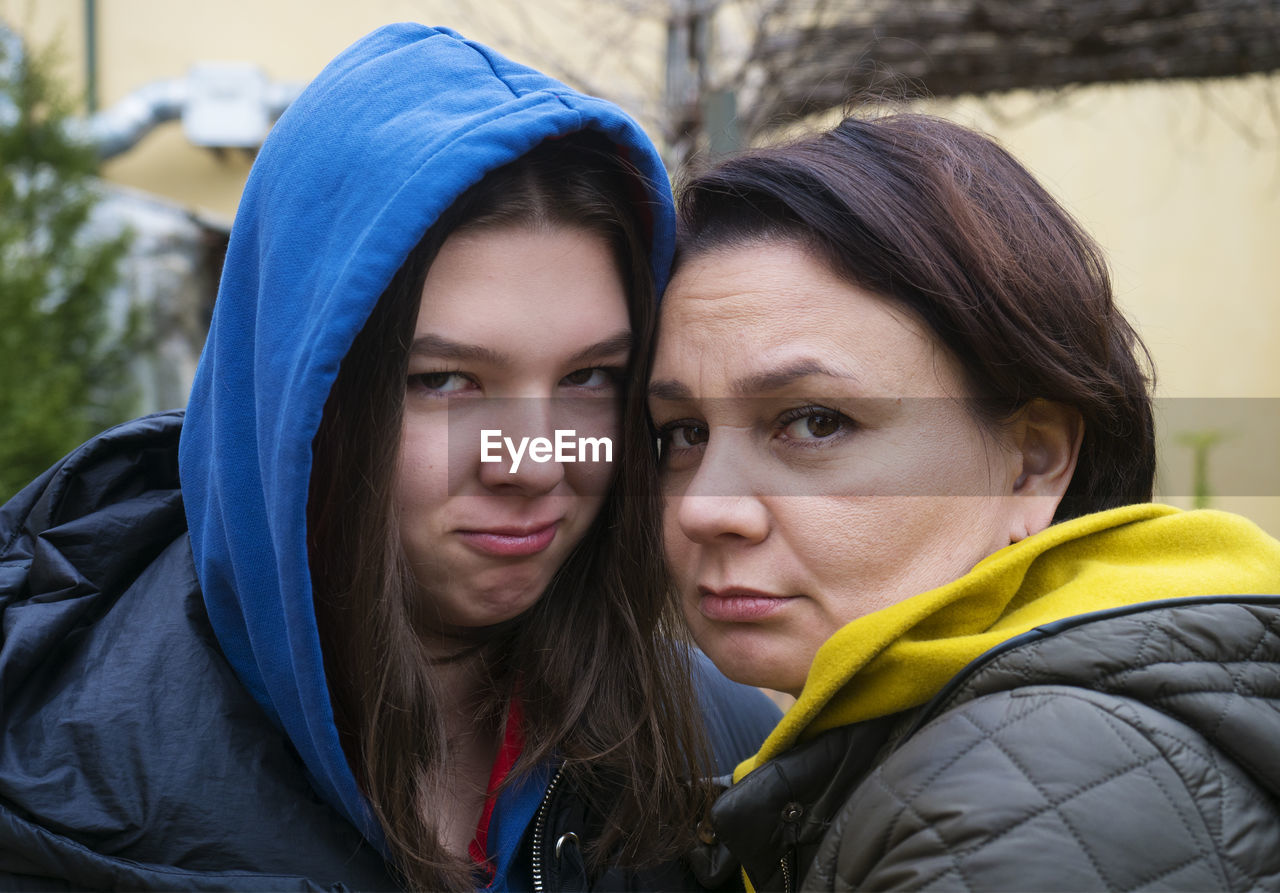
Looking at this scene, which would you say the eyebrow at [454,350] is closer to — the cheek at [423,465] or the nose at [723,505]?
Answer: the cheek at [423,465]

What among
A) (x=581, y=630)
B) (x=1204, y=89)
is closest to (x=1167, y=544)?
(x=581, y=630)

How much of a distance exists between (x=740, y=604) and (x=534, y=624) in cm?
55

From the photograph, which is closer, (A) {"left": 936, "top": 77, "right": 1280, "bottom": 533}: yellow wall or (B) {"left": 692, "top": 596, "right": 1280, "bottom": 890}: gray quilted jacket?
(B) {"left": 692, "top": 596, "right": 1280, "bottom": 890}: gray quilted jacket

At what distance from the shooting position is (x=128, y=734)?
150 cm

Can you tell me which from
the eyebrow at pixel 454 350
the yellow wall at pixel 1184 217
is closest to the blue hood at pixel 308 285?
the eyebrow at pixel 454 350

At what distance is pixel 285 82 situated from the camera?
8320 mm

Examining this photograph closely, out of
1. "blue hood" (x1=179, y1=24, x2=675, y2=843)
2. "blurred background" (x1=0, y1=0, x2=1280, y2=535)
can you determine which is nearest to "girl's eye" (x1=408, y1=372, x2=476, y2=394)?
"blue hood" (x1=179, y1=24, x2=675, y2=843)

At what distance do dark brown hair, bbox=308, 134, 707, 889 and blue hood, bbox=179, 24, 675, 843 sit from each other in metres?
0.09

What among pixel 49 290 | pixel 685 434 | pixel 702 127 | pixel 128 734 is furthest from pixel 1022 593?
pixel 49 290

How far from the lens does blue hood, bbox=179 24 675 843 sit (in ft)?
5.09

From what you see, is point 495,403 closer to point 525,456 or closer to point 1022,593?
point 525,456

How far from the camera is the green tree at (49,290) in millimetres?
5996

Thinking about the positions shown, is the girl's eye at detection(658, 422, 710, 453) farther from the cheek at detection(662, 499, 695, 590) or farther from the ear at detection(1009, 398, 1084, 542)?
the ear at detection(1009, 398, 1084, 542)

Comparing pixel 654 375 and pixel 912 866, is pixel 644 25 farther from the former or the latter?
pixel 912 866
